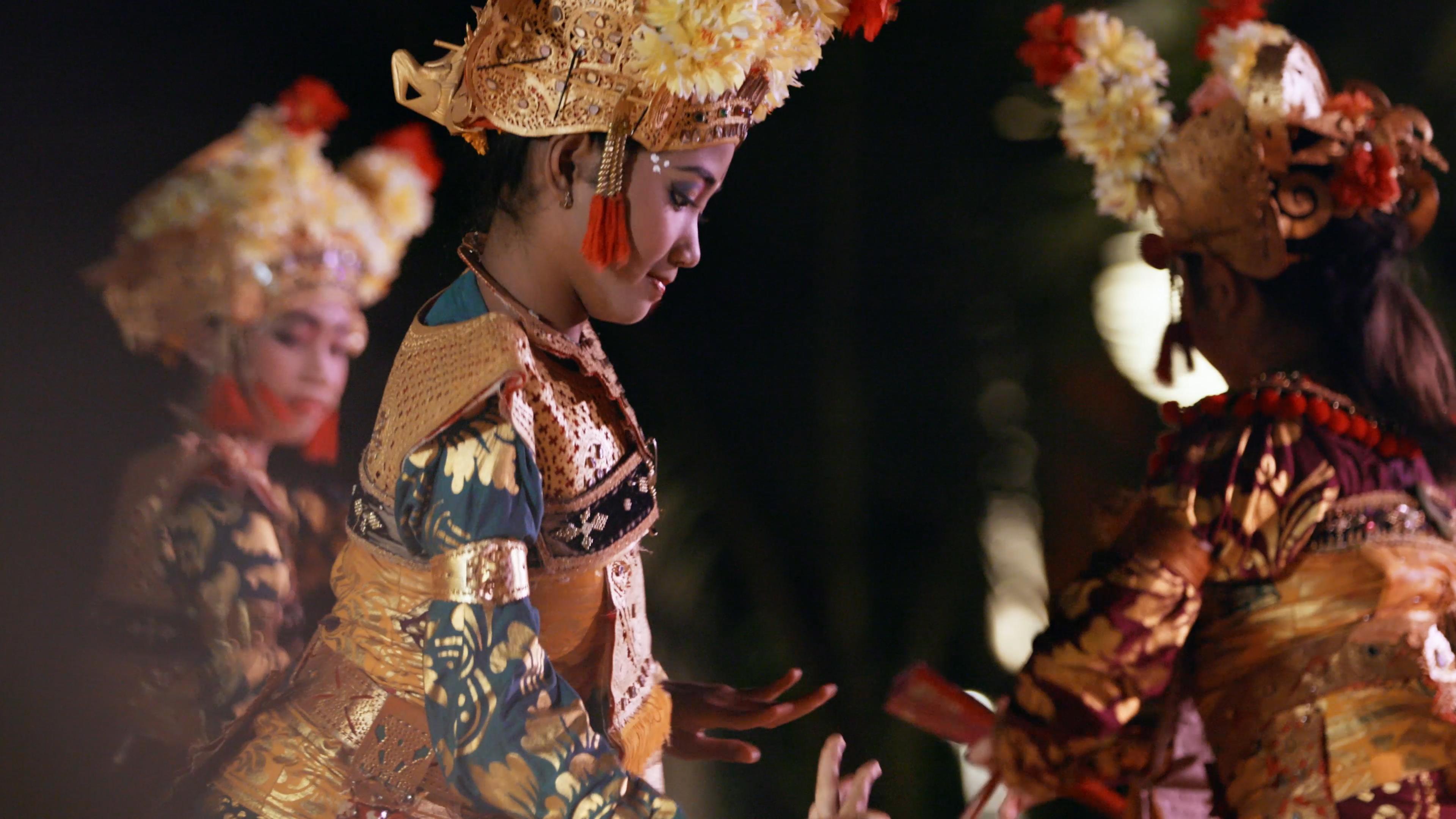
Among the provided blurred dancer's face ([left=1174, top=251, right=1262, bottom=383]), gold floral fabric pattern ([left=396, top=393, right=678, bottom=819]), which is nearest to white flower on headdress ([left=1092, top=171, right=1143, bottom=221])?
blurred dancer's face ([left=1174, top=251, right=1262, bottom=383])

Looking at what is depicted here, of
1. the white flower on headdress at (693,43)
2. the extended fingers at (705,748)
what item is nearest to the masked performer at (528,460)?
the white flower on headdress at (693,43)

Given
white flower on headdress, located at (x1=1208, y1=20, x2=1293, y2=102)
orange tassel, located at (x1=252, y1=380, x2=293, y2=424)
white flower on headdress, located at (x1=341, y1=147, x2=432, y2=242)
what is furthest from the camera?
white flower on headdress, located at (x1=1208, y1=20, x2=1293, y2=102)

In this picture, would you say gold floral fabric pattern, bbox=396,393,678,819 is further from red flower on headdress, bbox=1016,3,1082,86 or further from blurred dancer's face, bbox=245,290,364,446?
red flower on headdress, bbox=1016,3,1082,86

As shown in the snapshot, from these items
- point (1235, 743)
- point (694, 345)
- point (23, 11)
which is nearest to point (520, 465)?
point (694, 345)

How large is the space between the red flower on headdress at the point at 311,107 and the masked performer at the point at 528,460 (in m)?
0.23

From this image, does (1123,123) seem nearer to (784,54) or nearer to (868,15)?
(868,15)

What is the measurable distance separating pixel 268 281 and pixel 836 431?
37.7 inches

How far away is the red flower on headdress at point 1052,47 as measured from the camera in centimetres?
232

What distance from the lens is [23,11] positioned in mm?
1886

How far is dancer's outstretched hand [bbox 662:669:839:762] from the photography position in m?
2.06

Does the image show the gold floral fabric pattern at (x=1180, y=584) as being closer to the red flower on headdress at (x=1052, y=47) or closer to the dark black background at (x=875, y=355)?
Result: the dark black background at (x=875, y=355)

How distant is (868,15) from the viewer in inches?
73.8

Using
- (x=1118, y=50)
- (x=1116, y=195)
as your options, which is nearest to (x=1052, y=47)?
(x=1118, y=50)

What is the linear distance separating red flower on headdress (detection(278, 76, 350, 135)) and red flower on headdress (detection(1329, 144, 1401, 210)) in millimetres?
1475
